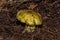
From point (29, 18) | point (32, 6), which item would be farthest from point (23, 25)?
point (32, 6)

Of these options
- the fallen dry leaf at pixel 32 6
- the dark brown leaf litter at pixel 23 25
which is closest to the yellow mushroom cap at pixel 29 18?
the dark brown leaf litter at pixel 23 25

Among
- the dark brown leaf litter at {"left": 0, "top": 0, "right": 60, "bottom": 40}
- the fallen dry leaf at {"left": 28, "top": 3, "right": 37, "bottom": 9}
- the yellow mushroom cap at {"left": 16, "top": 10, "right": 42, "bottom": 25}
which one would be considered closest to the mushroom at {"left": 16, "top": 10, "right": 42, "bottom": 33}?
the yellow mushroom cap at {"left": 16, "top": 10, "right": 42, "bottom": 25}

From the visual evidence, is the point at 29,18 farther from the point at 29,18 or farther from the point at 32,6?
the point at 32,6

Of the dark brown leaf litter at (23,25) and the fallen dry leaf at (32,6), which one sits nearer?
the dark brown leaf litter at (23,25)

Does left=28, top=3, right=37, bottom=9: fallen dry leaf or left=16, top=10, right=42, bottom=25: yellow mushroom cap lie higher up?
left=28, top=3, right=37, bottom=9: fallen dry leaf

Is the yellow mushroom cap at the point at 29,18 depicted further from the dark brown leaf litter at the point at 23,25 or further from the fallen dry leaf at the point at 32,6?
the fallen dry leaf at the point at 32,6

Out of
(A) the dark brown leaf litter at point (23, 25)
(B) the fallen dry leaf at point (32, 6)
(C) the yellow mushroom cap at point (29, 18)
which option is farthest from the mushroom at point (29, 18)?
(B) the fallen dry leaf at point (32, 6)

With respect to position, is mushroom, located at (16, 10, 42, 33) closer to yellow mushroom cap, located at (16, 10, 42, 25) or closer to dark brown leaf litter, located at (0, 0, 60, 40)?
yellow mushroom cap, located at (16, 10, 42, 25)

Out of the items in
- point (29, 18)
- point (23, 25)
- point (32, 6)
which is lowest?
point (23, 25)

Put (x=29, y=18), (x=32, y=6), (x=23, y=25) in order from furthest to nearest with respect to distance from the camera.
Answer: (x=32, y=6) < (x=23, y=25) < (x=29, y=18)

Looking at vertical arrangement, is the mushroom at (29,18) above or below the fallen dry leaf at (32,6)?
below
